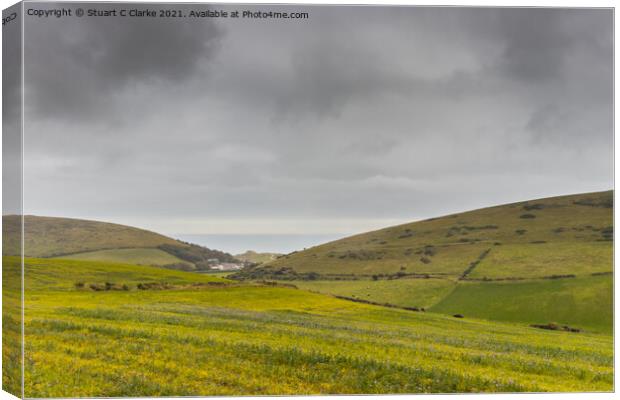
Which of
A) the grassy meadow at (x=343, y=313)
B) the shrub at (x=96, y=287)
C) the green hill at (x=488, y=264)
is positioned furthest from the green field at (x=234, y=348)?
the green hill at (x=488, y=264)

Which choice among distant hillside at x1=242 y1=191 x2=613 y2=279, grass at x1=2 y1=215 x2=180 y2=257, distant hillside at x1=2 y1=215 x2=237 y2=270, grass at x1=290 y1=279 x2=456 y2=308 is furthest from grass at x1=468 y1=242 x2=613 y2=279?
grass at x1=2 y1=215 x2=180 y2=257

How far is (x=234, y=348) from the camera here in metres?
20.0

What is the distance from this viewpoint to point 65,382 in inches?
736

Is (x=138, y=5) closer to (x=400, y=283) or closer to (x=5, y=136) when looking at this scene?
(x=5, y=136)

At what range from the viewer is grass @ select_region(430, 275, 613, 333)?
83.0ft

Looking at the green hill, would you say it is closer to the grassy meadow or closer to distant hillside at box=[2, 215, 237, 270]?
the grassy meadow

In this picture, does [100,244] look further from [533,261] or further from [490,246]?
[533,261]

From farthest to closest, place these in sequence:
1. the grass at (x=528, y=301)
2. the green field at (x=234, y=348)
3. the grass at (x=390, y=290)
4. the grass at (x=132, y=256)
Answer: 1. the grass at (x=528, y=301)
2. the grass at (x=390, y=290)
3. the grass at (x=132, y=256)
4. the green field at (x=234, y=348)

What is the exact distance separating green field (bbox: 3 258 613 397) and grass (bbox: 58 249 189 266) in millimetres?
364

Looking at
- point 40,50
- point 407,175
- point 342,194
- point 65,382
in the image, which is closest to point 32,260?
point 65,382

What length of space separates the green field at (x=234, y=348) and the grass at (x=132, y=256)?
364mm

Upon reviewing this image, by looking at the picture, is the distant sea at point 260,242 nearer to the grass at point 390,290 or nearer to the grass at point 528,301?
the grass at point 390,290

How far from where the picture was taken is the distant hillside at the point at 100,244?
19344 millimetres

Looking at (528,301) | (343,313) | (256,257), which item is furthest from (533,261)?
(256,257)
